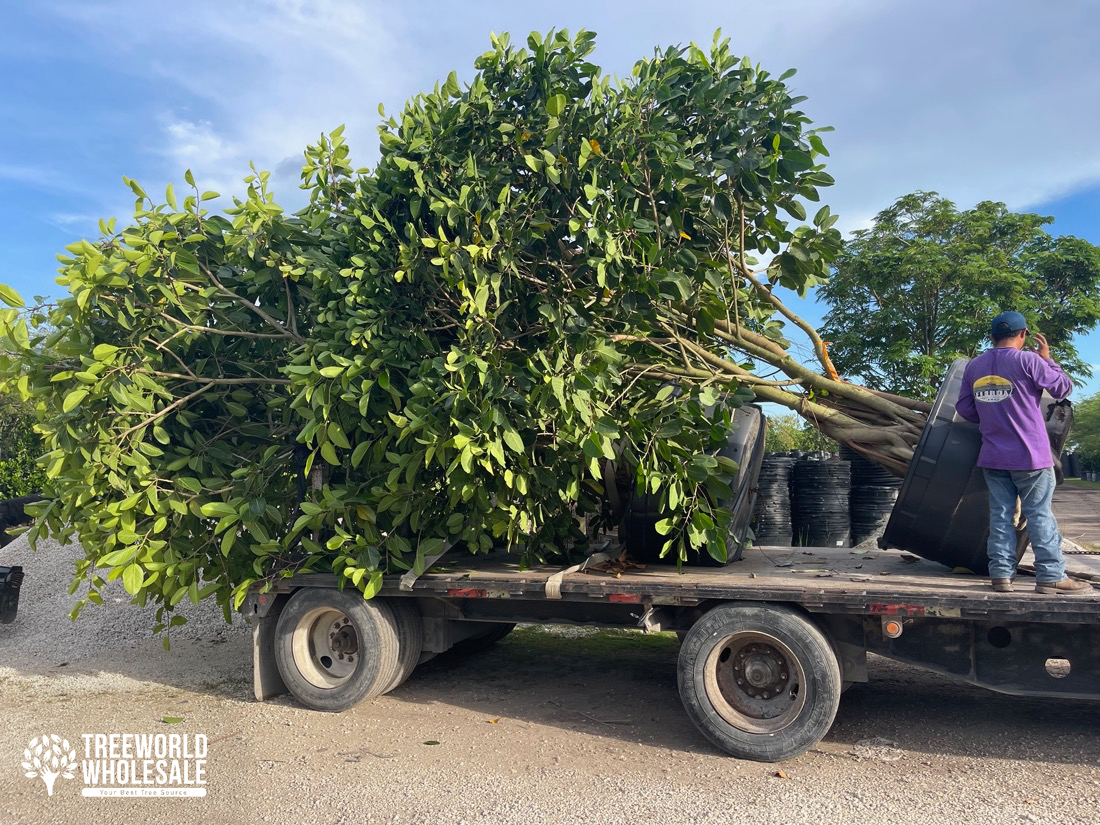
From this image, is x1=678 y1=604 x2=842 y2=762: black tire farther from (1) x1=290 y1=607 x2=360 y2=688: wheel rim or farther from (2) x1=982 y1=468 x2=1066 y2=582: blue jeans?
(1) x1=290 y1=607 x2=360 y2=688: wheel rim

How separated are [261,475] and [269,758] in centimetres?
202

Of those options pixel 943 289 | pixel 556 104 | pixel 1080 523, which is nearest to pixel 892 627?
pixel 556 104

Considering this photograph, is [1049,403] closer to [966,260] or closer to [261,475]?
[261,475]

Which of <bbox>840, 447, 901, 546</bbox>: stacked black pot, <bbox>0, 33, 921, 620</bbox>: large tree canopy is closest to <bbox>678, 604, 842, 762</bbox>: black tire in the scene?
<bbox>0, 33, 921, 620</bbox>: large tree canopy

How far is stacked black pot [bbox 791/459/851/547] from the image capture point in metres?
9.27

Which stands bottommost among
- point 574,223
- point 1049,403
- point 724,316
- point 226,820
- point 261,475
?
point 226,820

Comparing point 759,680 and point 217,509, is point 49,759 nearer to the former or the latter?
point 217,509

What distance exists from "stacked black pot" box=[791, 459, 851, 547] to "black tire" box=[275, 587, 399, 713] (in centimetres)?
517

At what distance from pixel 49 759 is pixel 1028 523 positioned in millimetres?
6085

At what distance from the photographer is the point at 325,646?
6.32 meters

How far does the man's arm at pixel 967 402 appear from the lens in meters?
5.07

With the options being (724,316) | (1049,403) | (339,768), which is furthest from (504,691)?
(1049,403)

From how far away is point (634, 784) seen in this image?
180 inches

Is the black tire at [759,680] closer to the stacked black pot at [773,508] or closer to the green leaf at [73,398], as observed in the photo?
the stacked black pot at [773,508]
